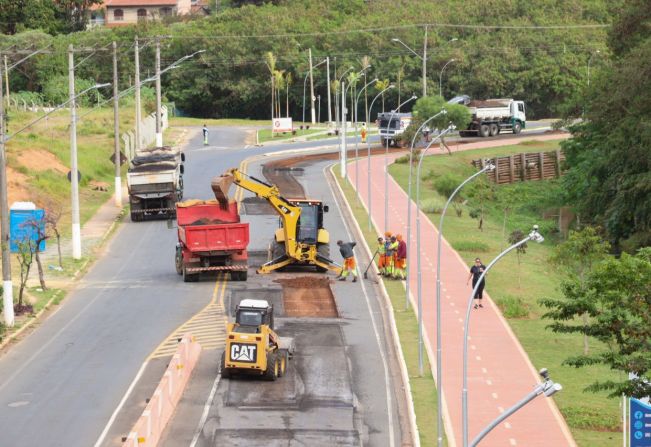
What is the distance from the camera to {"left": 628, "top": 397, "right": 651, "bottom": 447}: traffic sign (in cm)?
2462

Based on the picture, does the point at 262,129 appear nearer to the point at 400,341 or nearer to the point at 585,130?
the point at 585,130

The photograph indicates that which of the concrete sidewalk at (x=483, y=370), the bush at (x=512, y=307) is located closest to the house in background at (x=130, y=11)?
the concrete sidewalk at (x=483, y=370)

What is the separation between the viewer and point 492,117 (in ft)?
324

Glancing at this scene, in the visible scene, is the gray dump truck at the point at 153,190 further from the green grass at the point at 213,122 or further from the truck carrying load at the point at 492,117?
the green grass at the point at 213,122

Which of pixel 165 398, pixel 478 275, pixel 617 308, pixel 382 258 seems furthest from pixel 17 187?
pixel 617 308

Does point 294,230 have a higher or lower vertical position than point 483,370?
higher

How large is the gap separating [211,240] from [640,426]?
22.7 meters

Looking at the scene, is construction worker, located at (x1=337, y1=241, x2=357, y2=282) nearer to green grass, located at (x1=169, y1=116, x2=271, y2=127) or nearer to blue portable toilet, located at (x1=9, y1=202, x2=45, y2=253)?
blue portable toilet, located at (x1=9, y1=202, x2=45, y2=253)

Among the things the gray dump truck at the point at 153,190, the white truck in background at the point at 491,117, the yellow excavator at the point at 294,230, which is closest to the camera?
the yellow excavator at the point at 294,230

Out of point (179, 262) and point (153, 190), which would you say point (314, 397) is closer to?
point (179, 262)

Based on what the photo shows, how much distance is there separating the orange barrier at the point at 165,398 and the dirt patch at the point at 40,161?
34.7 metres

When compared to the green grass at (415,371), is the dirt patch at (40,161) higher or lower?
higher

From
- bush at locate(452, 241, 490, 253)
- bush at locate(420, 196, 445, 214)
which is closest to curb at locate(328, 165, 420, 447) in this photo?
bush at locate(452, 241, 490, 253)

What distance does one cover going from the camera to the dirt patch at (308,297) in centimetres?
4156
